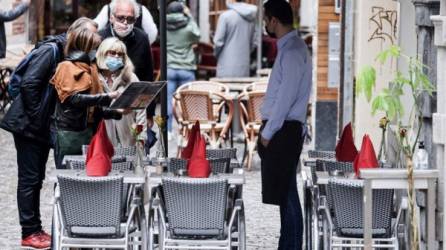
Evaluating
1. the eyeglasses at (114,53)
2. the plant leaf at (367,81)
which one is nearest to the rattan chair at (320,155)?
the eyeglasses at (114,53)

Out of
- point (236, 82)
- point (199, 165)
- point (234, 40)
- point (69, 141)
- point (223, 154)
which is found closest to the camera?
point (199, 165)

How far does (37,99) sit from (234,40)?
9.05 m

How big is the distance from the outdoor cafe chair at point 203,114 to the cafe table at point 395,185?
765 centimetres

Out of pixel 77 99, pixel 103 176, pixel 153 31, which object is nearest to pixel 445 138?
pixel 103 176

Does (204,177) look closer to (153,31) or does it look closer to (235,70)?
(153,31)

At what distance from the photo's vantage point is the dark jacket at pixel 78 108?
991 cm

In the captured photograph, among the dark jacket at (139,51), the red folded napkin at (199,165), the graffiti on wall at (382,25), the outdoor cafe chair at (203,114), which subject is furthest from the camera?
the outdoor cafe chair at (203,114)

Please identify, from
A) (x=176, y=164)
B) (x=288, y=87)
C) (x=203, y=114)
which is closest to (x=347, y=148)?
(x=288, y=87)

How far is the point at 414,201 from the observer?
788 centimetres

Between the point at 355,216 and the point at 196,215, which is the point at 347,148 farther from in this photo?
the point at 196,215

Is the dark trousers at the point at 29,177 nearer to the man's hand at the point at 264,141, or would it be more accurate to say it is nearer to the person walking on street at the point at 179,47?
Result: the man's hand at the point at 264,141

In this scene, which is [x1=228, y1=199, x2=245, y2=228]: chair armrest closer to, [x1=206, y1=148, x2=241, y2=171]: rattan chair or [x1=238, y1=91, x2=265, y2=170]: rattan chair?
[x1=206, y1=148, x2=241, y2=171]: rattan chair

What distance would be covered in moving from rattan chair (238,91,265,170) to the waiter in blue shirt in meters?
5.93

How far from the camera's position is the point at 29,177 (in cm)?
1043
